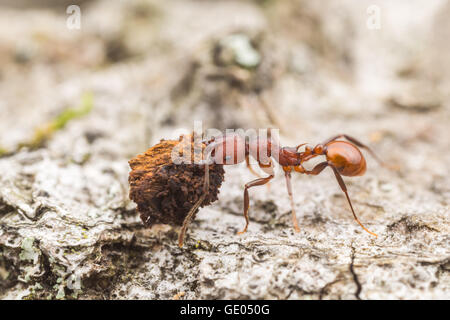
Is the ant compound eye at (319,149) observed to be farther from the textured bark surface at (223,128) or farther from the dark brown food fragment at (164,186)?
the dark brown food fragment at (164,186)

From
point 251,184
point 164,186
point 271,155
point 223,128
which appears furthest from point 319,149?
point 164,186

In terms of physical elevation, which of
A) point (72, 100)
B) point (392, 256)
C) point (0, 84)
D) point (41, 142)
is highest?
point (0, 84)

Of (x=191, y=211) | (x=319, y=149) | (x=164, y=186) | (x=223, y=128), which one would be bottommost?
(x=191, y=211)

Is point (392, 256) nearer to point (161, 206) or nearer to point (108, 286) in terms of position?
point (161, 206)

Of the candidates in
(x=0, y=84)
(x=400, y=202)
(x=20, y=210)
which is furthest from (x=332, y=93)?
(x=0, y=84)

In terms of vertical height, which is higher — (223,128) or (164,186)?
(223,128)

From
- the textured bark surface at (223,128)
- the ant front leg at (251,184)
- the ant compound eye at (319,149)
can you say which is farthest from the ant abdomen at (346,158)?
the ant front leg at (251,184)

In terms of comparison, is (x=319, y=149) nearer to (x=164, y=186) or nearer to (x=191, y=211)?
(x=191, y=211)
